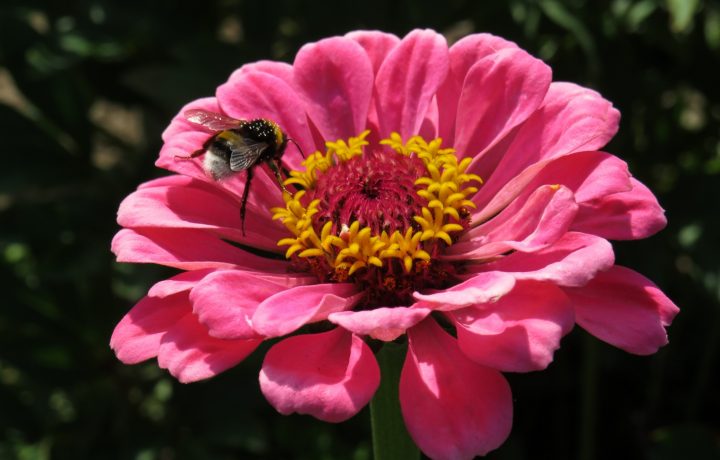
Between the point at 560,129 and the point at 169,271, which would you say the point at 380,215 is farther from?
the point at 169,271

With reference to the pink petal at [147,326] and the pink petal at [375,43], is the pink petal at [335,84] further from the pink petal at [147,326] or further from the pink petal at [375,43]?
the pink petal at [147,326]

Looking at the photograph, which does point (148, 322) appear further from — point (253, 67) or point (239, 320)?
point (253, 67)

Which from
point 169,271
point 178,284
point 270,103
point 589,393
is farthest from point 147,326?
point 589,393

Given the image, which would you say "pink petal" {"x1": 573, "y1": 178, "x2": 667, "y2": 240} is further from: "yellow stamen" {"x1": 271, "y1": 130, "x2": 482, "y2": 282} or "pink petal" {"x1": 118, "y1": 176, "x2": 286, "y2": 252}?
"pink petal" {"x1": 118, "y1": 176, "x2": 286, "y2": 252}

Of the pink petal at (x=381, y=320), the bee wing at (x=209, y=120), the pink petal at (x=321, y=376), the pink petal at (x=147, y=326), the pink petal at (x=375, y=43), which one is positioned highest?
the pink petal at (x=375, y=43)

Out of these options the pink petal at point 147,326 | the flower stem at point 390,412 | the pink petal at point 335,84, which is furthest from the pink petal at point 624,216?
the pink petal at point 147,326

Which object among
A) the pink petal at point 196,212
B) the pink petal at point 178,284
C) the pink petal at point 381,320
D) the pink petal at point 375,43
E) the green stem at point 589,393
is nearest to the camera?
the pink petal at point 381,320

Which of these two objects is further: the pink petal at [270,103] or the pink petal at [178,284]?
the pink petal at [270,103]
